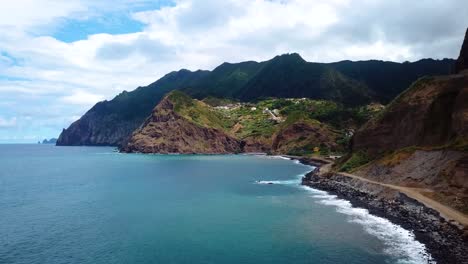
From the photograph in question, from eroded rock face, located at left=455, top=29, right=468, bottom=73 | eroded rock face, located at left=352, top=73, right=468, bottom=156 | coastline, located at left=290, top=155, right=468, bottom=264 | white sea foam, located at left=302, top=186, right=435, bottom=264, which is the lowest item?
white sea foam, located at left=302, top=186, right=435, bottom=264

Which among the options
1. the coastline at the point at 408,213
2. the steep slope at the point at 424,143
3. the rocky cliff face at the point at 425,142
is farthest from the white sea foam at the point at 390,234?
the rocky cliff face at the point at 425,142

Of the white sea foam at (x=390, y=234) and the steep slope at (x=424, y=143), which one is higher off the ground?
the steep slope at (x=424, y=143)

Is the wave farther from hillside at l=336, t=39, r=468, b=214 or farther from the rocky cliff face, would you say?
the rocky cliff face

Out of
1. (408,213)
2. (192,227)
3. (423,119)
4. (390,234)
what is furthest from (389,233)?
(423,119)

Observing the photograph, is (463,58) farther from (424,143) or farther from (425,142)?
(424,143)

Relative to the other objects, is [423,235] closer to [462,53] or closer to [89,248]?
[89,248]

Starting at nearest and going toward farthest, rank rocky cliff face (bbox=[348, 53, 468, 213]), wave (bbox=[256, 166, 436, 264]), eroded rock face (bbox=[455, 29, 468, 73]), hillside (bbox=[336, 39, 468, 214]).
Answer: wave (bbox=[256, 166, 436, 264]) < rocky cliff face (bbox=[348, 53, 468, 213]) < hillside (bbox=[336, 39, 468, 214]) < eroded rock face (bbox=[455, 29, 468, 73])

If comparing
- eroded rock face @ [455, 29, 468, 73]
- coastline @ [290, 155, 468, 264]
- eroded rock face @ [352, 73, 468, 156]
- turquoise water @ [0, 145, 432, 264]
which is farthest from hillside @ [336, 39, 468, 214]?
turquoise water @ [0, 145, 432, 264]

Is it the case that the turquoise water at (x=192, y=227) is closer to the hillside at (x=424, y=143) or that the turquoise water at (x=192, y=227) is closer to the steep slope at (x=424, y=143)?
the hillside at (x=424, y=143)
